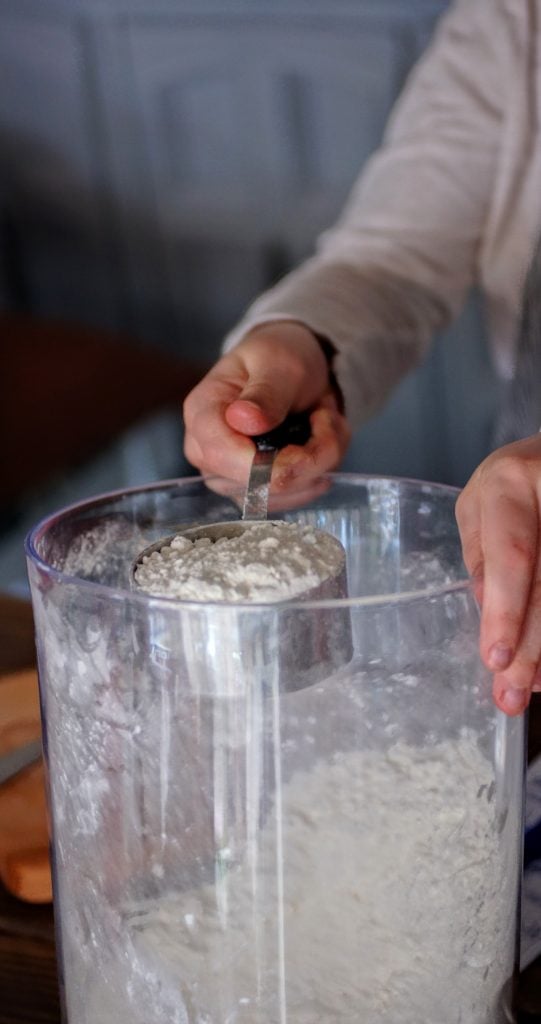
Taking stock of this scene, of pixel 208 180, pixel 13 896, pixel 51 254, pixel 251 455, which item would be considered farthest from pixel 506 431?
pixel 51 254

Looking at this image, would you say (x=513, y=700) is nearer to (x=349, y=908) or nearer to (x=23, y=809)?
(x=349, y=908)

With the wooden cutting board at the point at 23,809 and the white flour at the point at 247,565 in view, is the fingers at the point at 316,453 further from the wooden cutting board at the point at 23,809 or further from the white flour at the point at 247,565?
the wooden cutting board at the point at 23,809

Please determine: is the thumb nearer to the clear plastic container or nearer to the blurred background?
the clear plastic container

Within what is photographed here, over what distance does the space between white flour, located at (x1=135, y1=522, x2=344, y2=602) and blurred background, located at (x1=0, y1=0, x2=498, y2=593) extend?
1.23 meters

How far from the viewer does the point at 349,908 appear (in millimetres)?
366

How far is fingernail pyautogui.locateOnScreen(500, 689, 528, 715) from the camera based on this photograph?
370 millimetres

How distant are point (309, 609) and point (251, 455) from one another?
212mm

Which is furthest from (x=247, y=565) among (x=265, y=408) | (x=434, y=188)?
(x=434, y=188)

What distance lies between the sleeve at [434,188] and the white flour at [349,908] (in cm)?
55

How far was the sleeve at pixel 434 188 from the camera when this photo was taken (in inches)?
36.5

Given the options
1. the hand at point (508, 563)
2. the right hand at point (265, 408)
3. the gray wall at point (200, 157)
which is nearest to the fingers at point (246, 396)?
the right hand at point (265, 408)

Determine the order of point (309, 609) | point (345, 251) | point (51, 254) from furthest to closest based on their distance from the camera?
1. point (51, 254)
2. point (345, 251)
3. point (309, 609)

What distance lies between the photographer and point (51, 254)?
2.35m

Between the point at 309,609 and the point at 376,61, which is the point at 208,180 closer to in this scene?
the point at 376,61
